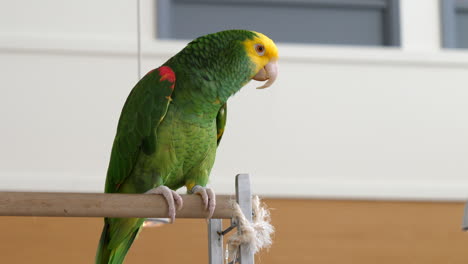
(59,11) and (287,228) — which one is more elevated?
(59,11)

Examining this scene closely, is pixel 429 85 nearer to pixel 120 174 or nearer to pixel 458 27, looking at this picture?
pixel 458 27

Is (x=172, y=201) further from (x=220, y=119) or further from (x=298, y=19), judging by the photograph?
(x=298, y=19)

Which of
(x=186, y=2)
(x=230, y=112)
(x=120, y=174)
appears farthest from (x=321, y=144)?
(x=120, y=174)

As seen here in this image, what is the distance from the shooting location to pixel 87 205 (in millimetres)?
1104

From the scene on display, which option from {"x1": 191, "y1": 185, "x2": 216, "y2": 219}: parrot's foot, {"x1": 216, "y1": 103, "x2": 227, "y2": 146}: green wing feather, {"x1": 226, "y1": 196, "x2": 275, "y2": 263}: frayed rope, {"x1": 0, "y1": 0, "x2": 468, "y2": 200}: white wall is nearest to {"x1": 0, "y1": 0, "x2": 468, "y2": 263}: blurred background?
{"x1": 0, "y1": 0, "x2": 468, "y2": 200}: white wall

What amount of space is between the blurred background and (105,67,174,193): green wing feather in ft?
3.55

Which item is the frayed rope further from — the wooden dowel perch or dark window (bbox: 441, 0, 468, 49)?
dark window (bbox: 441, 0, 468, 49)

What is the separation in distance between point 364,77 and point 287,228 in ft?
Answer: 2.19

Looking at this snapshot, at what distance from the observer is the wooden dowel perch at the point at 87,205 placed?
108 cm

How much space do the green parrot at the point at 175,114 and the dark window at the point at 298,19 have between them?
4.41 ft

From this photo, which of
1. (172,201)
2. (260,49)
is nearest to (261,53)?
(260,49)

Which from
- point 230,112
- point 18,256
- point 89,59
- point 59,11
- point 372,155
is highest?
point 59,11

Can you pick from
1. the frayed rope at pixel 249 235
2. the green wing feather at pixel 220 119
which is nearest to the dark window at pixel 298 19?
the green wing feather at pixel 220 119

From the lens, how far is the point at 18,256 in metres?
2.46
